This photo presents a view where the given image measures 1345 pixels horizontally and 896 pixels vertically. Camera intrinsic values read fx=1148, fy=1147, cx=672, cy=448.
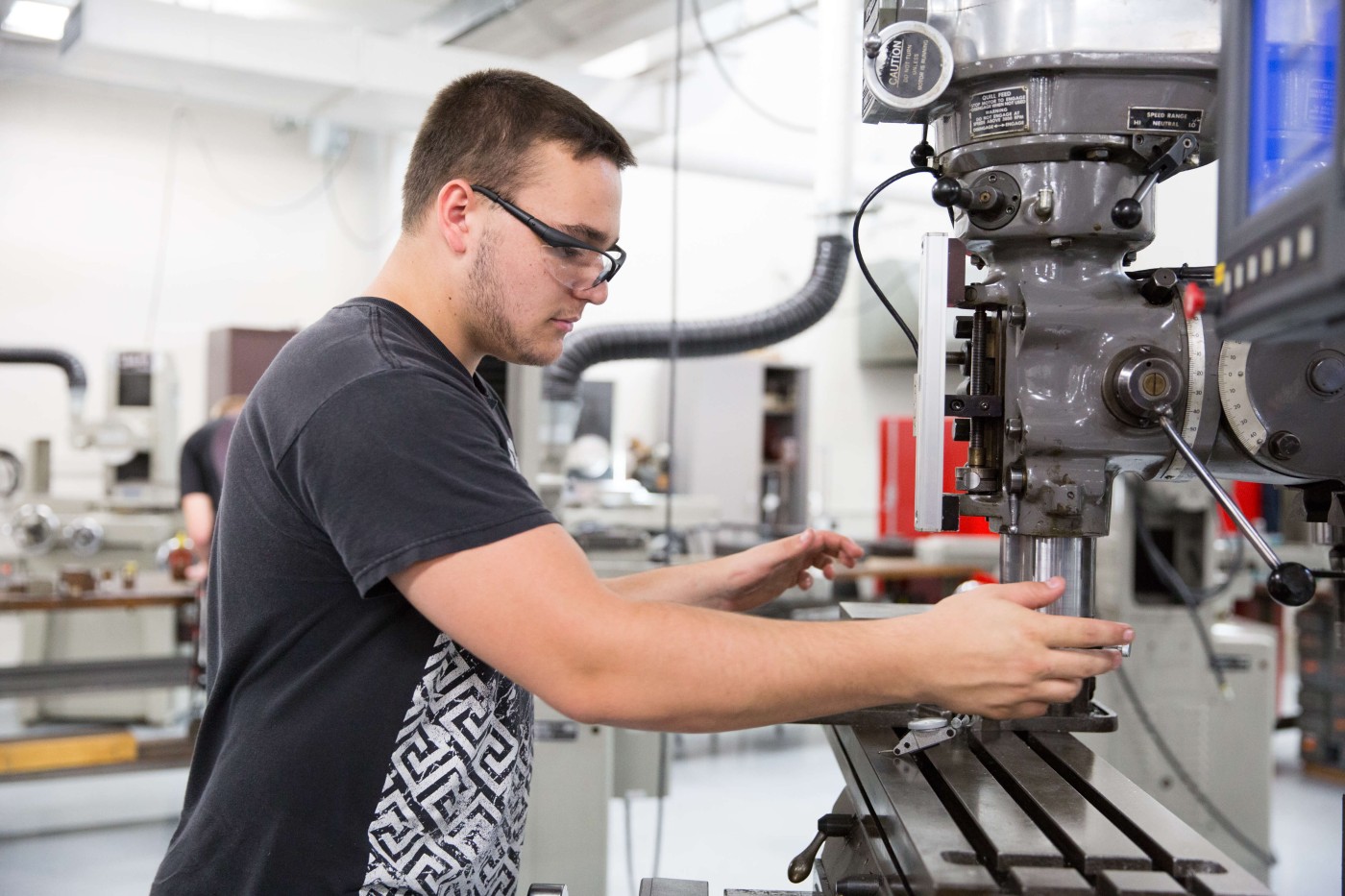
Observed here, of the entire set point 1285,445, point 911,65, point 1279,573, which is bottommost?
point 1279,573

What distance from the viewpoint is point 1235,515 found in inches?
37.2

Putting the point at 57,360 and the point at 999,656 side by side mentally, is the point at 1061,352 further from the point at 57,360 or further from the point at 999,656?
the point at 57,360

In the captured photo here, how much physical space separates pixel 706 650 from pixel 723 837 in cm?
280

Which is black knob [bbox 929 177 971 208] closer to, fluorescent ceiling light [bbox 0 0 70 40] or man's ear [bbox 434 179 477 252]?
man's ear [bbox 434 179 477 252]

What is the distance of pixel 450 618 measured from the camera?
80 cm

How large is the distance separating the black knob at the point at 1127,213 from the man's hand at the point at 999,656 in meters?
0.40

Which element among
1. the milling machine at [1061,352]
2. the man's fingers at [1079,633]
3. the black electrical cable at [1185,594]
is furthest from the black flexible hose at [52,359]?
the man's fingers at [1079,633]

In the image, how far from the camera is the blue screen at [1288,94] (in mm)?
637

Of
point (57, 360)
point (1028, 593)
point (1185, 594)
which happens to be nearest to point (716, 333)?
point (1185, 594)

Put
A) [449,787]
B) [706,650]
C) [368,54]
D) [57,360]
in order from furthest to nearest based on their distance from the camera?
[57,360] → [368,54] → [449,787] → [706,650]

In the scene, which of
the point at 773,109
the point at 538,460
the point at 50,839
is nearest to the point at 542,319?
the point at 538,460

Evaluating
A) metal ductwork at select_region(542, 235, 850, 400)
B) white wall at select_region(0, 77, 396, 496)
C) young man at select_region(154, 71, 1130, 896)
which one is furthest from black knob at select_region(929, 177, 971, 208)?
white wall at select_region(0, 77, 396, 496)

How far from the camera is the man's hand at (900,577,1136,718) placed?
2.74 feet

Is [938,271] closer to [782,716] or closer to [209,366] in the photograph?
[782,716]
